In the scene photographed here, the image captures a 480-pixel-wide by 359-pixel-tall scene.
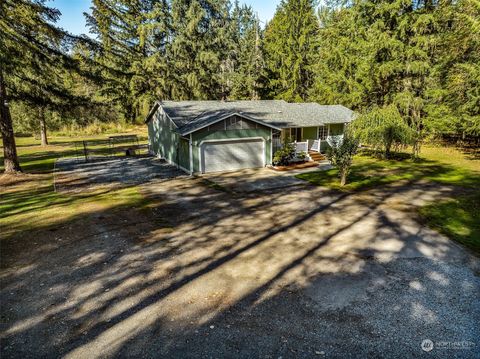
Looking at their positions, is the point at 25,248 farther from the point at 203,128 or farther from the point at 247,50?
the point at 247,50

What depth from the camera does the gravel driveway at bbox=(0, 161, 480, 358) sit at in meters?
5.46

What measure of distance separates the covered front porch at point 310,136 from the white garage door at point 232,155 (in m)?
2.36

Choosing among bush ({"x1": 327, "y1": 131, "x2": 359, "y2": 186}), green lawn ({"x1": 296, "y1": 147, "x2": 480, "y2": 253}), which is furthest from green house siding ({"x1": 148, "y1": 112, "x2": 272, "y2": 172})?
bush ({"x1": 327, "y1": 131, "x2": 359, "y2": 186})

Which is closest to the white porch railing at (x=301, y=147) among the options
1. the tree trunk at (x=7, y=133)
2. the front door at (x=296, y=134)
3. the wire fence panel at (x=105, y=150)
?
the front door at (x=296, y=134)

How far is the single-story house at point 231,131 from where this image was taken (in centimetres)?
1916

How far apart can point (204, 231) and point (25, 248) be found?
18.3 ft

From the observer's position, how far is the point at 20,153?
96.6 feet

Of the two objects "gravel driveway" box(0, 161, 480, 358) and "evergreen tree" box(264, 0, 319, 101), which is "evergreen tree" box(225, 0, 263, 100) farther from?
"gravel driveway" box(0, 161, 480, 358)

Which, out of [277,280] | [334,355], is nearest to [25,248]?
[277,280]

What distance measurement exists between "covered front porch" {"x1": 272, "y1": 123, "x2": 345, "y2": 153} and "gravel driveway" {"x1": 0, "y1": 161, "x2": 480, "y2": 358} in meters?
11.9

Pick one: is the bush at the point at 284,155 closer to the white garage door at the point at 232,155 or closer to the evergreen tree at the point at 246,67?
the white garage door at the point at 232,155

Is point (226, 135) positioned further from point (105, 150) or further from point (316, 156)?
point (105, 150)

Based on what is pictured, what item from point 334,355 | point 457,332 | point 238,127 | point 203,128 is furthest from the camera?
point 238,127

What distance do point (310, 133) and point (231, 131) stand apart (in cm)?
853
